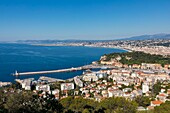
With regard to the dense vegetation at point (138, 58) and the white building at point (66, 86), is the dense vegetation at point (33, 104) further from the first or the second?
the dense vegetation at point (138, 58)

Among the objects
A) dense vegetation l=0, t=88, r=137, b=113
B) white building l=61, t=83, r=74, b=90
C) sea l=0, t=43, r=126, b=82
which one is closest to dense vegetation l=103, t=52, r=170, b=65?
sea l=0, t=43, r=126, b=82

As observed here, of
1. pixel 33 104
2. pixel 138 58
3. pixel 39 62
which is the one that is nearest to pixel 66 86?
pixel 33 104

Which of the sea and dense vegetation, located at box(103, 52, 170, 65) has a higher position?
dense vegetation, located at box(103, 52, 170, 65)

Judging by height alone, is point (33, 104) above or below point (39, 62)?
above

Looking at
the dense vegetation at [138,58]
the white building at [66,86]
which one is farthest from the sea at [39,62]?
the white building at [66,86]

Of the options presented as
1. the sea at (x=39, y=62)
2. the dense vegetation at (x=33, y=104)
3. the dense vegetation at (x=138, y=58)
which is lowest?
the sea at (x=39, y=62)

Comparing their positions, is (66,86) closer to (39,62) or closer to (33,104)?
(33,104)

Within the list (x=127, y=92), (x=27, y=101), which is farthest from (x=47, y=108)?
(x=127, y=92)

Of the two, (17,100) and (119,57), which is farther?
(119,57)

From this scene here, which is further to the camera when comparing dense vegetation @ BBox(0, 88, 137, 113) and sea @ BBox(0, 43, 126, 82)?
sea @ BBox(0, 43, 126, 82)

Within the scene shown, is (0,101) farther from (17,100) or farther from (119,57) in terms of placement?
(119,57)

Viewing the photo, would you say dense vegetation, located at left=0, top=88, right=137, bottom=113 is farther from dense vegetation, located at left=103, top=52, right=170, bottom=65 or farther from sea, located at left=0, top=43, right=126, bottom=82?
dense vegetation, located at left=103, top=52, right=170, bottom=65
